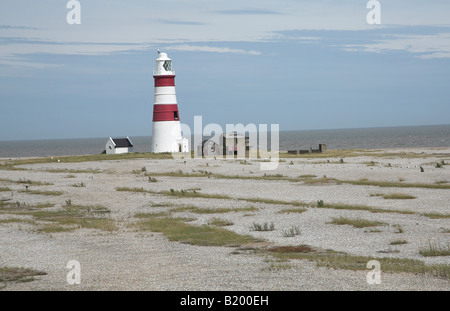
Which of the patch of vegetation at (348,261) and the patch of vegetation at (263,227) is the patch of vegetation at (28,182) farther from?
the patch of vegetation at (348,261)

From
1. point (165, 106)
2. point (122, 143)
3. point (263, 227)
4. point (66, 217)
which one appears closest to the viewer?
A: point (263, 227)

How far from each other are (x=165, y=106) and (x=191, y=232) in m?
44.3

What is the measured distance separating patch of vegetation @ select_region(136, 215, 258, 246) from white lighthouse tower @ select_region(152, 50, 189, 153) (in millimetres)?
40733

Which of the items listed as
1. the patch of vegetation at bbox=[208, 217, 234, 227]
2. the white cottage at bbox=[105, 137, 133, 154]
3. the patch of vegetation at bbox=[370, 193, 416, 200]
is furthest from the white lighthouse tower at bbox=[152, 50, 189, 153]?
the patch of vegetation at bbox=[208, 217, 234, 227]

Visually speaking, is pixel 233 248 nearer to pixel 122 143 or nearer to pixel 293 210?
pixel 293 210

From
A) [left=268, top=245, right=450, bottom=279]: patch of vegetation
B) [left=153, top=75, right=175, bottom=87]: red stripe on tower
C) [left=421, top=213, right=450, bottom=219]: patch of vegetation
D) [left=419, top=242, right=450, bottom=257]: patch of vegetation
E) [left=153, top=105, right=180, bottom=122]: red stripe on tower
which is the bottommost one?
Answer: [left=268, top=245, right=450, bottom=279]: patch of vegetation

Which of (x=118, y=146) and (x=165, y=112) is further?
(x=118, y=146)

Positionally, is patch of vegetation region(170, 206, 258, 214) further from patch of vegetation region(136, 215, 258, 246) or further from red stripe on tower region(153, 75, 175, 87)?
red stripe on tower region(153, 75, 175, 87)

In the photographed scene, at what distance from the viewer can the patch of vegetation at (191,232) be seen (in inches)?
685

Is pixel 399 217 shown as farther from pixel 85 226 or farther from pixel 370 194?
pixel 85 226

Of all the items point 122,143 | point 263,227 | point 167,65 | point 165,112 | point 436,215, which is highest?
point 167,65

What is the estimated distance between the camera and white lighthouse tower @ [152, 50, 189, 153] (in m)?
62.6

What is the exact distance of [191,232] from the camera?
1914cm

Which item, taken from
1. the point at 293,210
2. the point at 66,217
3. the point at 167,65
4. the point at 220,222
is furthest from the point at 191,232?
the point at 167,65
